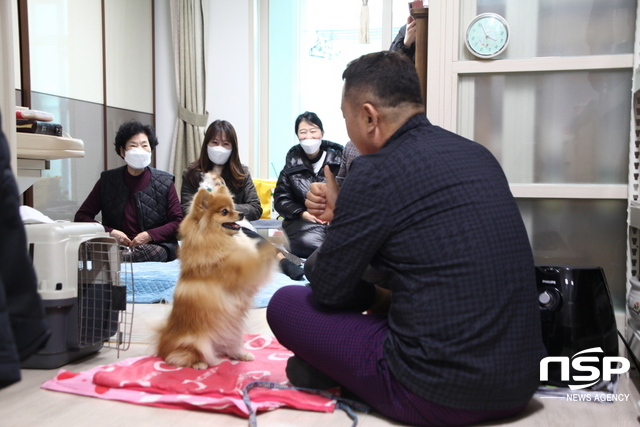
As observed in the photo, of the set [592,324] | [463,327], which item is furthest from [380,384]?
[592,324]

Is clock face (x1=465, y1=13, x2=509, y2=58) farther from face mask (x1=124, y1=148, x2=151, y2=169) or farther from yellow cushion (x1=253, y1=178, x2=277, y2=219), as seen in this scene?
yellow cushion (x1=253, y1=178, x2=277, y2=219)

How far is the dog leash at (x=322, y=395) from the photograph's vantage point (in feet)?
5.01

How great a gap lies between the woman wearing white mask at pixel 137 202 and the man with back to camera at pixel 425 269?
7.89ft

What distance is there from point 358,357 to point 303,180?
277 centimetres

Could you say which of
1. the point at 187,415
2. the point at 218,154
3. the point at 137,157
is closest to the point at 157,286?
the point at 137,157

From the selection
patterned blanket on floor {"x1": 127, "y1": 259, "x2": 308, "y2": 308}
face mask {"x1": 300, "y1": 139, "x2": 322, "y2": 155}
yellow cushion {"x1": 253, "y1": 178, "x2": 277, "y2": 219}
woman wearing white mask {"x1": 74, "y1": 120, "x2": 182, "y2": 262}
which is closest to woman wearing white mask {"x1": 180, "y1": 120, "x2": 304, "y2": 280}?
woman wearing white mask {"x1": 74, "y1": 120, "x2": 182, "y2": 262}

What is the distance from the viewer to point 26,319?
33.6 inches

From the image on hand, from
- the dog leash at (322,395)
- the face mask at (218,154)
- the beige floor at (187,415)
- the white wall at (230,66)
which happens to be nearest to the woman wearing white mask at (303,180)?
the face mask at (218,154)

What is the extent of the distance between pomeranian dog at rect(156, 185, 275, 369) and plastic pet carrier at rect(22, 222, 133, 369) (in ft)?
0.91

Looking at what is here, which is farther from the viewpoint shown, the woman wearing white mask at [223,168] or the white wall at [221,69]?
the white wall at [221,69]

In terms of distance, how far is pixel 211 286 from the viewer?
6.43 ft

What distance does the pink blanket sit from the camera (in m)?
1.62

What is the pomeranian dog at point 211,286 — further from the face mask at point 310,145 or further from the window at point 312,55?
the window at point 312,55

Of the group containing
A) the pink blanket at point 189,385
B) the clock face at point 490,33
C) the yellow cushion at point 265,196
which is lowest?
the pink blanket at point 189,385
